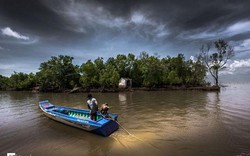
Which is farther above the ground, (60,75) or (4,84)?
(60,75)

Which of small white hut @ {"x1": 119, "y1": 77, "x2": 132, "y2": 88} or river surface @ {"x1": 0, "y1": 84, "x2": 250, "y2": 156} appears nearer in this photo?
river surface @ {"x1": 0, "y1": 84, "x2": 250, "y2": 156}

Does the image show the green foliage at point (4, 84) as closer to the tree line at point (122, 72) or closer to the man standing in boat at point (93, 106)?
the tree line at point (122, 72)

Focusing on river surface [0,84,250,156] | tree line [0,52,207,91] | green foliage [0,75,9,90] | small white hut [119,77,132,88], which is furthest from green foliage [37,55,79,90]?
river surface [0,84,250,156]

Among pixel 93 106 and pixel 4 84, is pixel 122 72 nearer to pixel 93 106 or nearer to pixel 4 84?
pixel 93 106

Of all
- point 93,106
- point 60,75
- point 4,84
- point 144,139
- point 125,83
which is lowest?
point 144,139

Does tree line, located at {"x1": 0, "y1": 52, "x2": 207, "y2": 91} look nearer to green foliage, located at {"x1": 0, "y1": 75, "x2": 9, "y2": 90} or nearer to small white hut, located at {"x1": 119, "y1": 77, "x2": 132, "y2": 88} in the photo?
small white hut, located at {"x1": 119, "y1": 77, "x2": 132, "y2": 88}

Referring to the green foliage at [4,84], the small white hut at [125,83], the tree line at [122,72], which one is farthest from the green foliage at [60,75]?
the green foliage at [4,84]

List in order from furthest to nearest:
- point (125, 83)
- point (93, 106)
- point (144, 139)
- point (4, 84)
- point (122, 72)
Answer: point (4, 84)
point (122, 72)
point (125, 83)
point (93, 106)
point (144, 139)

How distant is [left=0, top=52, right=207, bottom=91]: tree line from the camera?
47.6 meters

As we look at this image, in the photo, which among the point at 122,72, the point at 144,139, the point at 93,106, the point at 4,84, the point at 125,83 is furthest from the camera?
the point at 4,84

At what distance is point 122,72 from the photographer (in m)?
52.0

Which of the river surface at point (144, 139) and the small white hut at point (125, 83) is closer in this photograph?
the river surface at point (144, 139)

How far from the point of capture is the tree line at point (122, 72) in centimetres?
4762

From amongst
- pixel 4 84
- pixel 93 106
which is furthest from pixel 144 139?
pixel 4 84
